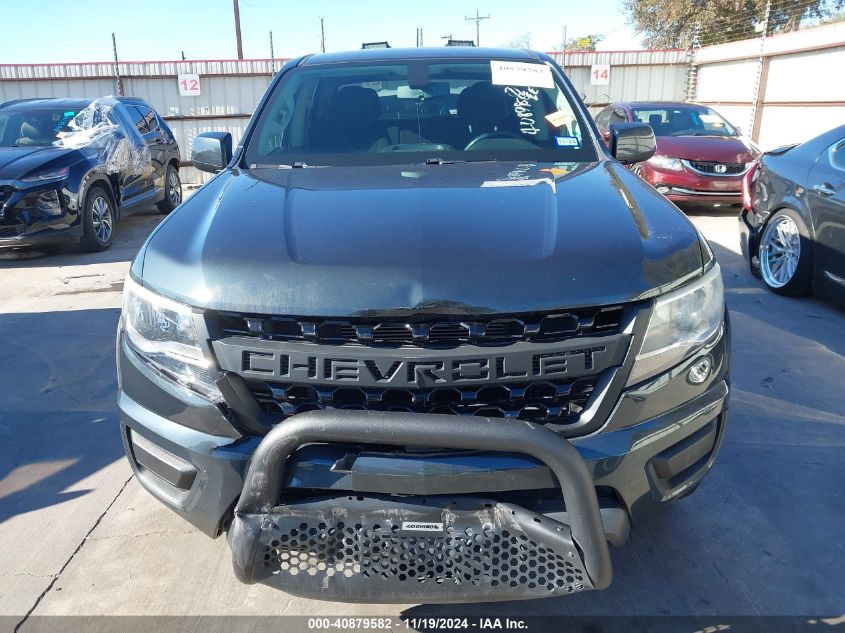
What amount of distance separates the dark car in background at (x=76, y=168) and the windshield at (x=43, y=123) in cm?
1

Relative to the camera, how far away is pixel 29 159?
7230 millimetres

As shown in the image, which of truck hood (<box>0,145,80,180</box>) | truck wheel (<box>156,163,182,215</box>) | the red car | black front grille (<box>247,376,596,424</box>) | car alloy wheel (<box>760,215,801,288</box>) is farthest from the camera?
truck wheel (<box>156,163,182,215</box>)

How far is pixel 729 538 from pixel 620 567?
48 cm

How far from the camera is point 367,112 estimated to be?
329 centimetres

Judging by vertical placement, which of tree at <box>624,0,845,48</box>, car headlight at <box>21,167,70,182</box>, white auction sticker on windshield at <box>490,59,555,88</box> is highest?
tree at <box>624,0,845,48</box>

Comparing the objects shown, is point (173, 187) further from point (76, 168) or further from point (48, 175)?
point (48, 175)

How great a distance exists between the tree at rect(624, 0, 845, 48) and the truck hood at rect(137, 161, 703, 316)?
21104 mm

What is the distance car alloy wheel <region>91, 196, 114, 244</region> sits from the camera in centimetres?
782

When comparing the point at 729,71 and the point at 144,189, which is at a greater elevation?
the point at 729,71

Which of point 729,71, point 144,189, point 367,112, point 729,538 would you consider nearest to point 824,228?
point 729,538

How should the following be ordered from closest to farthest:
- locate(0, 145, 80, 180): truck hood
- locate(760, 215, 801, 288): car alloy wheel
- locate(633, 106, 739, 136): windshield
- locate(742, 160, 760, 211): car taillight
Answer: locate(760, 215, 801, 288): car alloy wheel, locate(742, 160, 760, 211): car taillight, locate(0, 145, 80, 180): truck hood, locate(633, 106, 739, 136): windshield

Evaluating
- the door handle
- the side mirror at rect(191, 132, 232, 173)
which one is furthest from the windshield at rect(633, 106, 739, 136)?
the side mirror at rect(191, 132, 232, 173)

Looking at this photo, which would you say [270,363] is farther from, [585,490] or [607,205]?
[607,205]

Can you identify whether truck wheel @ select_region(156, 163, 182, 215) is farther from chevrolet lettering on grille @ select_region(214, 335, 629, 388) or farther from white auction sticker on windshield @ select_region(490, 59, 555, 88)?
chevrolet lettering on grille @ select_region(214, 335, 629, 388)
